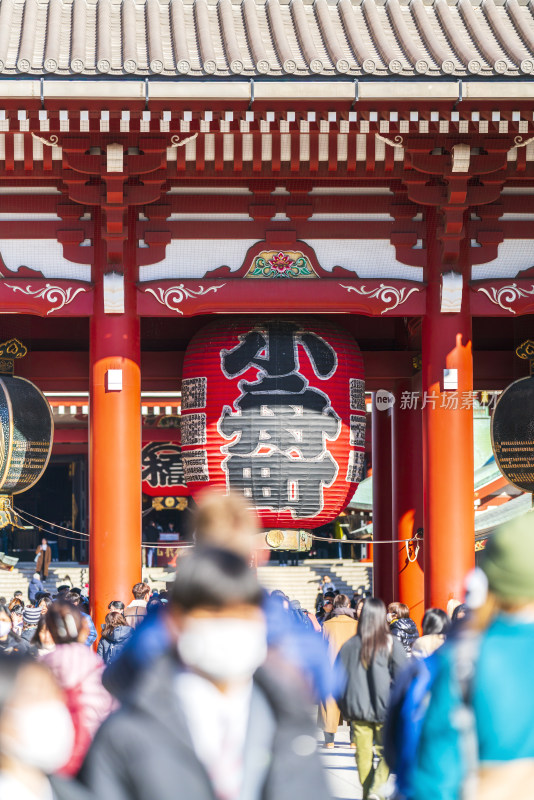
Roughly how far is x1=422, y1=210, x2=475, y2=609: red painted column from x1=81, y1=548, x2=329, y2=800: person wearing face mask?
688 centimetres

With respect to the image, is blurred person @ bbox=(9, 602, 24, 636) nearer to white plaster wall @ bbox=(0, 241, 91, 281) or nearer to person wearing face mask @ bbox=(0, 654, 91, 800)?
white plaster wall @ bbox=(0, 241, 91, 281)

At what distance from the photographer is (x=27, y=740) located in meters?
2.57

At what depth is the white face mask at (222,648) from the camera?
2.61m

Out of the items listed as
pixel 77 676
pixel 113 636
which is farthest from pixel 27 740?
pixel 113 636

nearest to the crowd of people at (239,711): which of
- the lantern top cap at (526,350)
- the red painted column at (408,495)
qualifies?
the lantern top cap at (526,350)

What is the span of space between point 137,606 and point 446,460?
286cm

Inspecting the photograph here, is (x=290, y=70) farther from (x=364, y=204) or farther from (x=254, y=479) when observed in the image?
(x=254, y=479)

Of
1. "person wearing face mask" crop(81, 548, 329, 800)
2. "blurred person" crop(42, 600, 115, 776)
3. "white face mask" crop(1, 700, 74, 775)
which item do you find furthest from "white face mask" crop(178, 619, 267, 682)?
"blurred person" crop(42, 600, 115, 776)

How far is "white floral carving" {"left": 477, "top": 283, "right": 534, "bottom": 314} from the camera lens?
9828 mm

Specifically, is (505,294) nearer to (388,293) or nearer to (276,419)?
(388,293)

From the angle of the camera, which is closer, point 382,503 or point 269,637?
point 269,637

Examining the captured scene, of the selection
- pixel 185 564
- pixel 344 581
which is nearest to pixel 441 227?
pixel 185 564

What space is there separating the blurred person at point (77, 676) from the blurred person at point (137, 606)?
3376mm

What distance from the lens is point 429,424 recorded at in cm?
959
